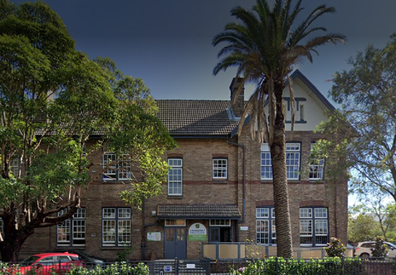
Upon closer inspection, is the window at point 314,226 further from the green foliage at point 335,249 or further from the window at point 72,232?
the window at point 72,232

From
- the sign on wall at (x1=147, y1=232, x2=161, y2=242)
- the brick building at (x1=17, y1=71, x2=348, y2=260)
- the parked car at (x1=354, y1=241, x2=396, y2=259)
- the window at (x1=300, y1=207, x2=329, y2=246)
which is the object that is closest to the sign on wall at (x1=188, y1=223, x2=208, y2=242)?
the brick building at (x1=17, y1=71, x2=348, y2=260)

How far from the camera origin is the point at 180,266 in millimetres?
17750

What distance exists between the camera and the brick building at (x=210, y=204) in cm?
2911

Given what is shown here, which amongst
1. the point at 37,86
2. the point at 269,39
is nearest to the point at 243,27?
the point at 269,39

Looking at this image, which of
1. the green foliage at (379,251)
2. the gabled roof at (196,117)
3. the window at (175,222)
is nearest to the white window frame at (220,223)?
the window at (175,222)

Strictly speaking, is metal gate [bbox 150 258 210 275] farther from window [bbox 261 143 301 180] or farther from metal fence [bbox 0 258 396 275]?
window [bbox 261 143 301 180]

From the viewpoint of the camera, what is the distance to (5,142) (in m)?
21.7

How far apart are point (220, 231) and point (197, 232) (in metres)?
1.48

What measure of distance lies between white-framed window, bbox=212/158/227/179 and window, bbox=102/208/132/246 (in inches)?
241

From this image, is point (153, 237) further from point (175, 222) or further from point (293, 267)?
point (293, 267)

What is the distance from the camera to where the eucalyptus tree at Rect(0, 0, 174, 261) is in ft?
65.3

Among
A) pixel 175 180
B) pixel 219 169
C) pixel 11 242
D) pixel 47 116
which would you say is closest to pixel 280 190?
pixel 219 169

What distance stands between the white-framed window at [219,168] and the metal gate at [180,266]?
1233 cm

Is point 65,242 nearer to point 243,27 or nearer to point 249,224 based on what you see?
point 249,224
